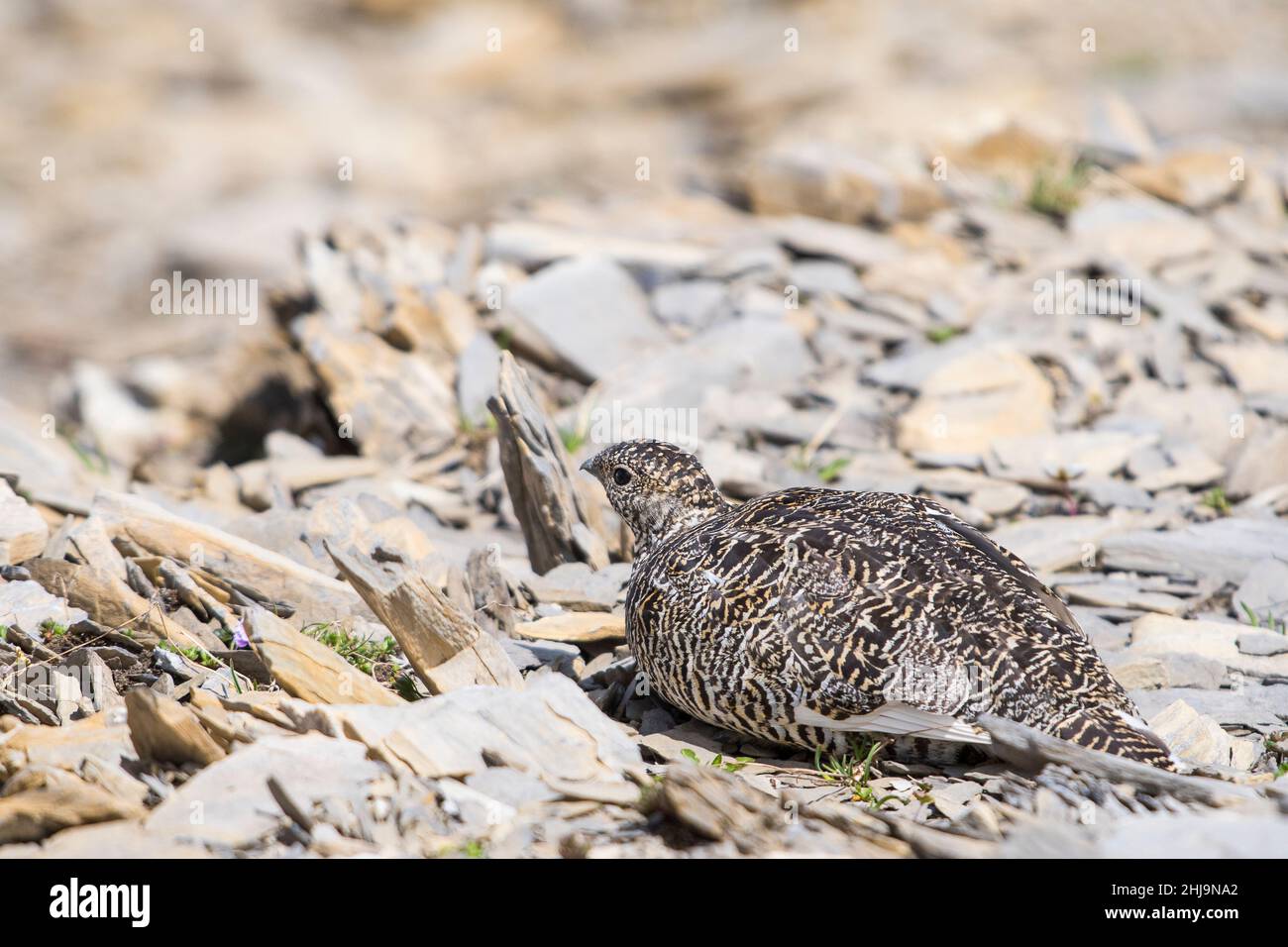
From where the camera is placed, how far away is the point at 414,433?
938cm

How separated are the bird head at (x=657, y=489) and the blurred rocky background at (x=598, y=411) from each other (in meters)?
0.60

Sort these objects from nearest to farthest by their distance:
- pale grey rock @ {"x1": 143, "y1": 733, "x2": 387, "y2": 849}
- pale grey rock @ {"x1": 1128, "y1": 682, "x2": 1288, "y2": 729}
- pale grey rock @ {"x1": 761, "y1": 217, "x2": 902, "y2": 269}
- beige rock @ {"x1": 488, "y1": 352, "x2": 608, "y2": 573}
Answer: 1. pale grey rock @ {"x1": 143, "y1": 733, "x2": 387, "y2": 849}
2. pale grey rock @ {"x1": 1128, "y1": 682, "x2": 1288, "y2": 729}
3. beige rock @ {"x1": 488, "y1": 352, "x2": 608, "y2": 573}
4. pale grey rock @ {"x1": 761, "y1": 217, "x2": 902, "y2": 269}

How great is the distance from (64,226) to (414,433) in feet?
33.6

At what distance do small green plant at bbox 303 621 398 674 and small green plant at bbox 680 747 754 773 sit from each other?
4.84ft

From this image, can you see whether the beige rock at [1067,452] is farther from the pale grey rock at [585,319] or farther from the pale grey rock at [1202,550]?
the pale grey rock at [585,319]

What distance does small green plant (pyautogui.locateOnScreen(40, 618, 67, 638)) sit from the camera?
5.46m

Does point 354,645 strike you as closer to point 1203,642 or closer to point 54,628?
point 54,628

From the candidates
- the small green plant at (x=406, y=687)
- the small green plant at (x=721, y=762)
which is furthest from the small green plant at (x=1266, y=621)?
the small green plant at (x=406, y=687)

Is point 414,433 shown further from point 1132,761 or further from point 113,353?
point 1132,761

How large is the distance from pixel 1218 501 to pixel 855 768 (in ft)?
13.5

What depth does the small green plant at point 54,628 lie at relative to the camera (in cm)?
546

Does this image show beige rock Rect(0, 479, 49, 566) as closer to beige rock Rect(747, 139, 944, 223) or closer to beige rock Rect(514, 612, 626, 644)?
beige rock Rect(514, 612, 626, 644)

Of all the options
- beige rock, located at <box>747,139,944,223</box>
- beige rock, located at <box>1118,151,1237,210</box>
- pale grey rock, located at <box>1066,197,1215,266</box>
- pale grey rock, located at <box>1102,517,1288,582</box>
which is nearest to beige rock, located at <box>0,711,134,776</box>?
pale grey rock, located at <box>1102,517,1288,582</box>

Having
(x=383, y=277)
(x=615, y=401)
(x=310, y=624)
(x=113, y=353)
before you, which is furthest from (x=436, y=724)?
(x=113, y=353)
